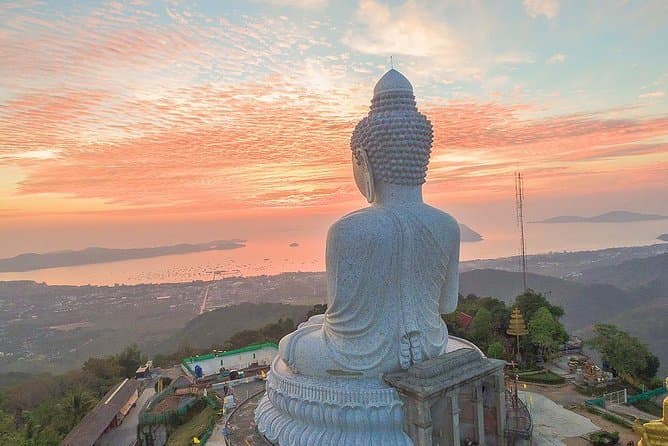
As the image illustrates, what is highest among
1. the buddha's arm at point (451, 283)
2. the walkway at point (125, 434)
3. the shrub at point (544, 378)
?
the buddha's arm at point (451, 283)

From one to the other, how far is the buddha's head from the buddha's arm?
1.62 metres

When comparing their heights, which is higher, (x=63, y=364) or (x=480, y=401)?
(x=480, y=401)

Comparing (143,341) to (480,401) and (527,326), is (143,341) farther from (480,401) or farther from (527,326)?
(480,401)

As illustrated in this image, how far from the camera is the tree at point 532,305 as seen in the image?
24.1m

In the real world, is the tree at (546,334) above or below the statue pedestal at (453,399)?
below

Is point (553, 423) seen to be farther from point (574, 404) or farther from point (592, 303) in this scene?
point (592, 303)

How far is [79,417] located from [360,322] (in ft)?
49.8

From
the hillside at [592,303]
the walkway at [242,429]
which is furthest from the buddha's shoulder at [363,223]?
the hillside at [592,303]

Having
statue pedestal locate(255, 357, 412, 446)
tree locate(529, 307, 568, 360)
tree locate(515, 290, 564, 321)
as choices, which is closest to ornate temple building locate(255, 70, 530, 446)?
statue pedestal locate(255, 357, 412, 446)

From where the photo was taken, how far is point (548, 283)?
66.7 m

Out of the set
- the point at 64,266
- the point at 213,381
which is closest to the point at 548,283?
the point at 213,381

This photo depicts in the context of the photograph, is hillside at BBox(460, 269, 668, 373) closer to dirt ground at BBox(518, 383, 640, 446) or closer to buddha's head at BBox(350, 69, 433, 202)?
dirt ground at BBox(518, 383, 640, 446)

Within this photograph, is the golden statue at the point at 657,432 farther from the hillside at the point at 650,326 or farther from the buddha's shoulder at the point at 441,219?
the hillside at the point at 650,326

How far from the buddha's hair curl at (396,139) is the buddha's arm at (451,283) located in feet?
5.42
